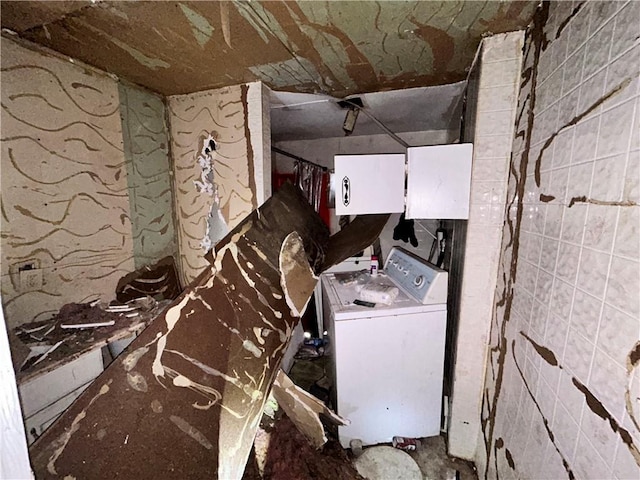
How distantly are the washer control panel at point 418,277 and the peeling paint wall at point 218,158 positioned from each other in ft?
3.82

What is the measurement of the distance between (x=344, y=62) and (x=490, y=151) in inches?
35.1

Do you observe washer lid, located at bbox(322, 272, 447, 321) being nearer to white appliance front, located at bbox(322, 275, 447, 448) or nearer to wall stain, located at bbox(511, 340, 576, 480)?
white appliance front, located at bbox(322, 275, 447, 448)

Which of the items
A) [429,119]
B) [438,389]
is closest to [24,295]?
[438,389]

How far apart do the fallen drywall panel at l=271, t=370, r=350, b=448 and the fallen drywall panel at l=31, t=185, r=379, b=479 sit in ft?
1.04

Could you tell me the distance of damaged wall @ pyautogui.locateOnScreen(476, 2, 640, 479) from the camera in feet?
2.03

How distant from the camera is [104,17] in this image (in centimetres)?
104

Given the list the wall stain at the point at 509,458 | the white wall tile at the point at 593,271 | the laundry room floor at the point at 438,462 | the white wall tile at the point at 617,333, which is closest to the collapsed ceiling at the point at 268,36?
the white wall tile at the point at 593,271

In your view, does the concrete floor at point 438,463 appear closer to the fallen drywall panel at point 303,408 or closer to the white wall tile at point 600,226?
the fallen drywall panel at point 303,408

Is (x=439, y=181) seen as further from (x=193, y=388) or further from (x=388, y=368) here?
(x=193, y=388)

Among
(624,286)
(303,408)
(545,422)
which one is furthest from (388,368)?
(624,286)

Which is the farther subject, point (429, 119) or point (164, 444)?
point (429, 119)

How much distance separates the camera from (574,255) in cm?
80

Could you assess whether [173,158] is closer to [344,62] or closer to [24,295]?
[24,295]

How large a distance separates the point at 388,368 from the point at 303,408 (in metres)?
0.58
